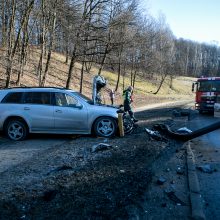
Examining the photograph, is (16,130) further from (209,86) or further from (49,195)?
(209,86)

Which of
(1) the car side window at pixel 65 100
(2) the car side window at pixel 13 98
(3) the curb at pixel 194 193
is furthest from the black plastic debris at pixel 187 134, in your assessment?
(2) the car side window at pixel 13 98

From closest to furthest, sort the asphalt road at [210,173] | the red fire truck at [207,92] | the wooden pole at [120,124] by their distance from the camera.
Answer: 1. the asphalt road at [210,173]
2. the wooden pole at [120,124]
3. the red fire truck at [207,92]

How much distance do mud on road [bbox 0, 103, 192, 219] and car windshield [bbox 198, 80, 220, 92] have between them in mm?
16547

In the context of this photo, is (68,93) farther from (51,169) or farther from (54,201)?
(54,201)

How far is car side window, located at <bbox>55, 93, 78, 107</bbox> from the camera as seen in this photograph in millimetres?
13508

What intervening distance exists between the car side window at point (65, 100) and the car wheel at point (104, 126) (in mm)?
980

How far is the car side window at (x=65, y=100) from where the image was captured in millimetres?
13508

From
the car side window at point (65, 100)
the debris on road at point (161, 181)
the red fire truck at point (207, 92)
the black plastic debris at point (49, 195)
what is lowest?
the red fire truck at point (207, 92)

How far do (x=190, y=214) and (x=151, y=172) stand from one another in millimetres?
2233

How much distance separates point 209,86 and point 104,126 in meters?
16.2

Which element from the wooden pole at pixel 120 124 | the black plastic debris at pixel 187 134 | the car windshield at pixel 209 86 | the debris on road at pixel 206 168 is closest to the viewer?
the debris on road at pixel 206 168

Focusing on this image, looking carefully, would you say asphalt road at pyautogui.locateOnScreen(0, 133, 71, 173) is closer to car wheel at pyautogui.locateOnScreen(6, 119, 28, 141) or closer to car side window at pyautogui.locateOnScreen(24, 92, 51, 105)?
car wheel at pyautogui.locateOnScreen(6, 119, 28, 141)

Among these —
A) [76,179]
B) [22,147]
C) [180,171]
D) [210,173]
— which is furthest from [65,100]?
[76,179]

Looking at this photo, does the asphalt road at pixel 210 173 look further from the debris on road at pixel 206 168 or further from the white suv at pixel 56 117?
the white suv at pixel 56 117
